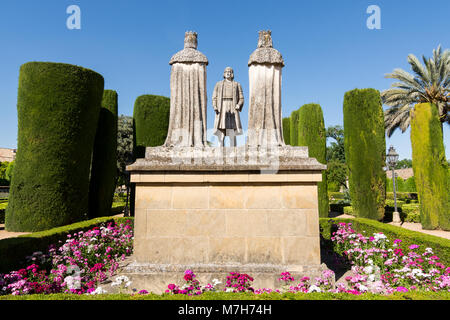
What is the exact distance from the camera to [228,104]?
685cm

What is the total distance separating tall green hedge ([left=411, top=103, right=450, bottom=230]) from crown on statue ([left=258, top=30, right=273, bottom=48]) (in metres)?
11.2

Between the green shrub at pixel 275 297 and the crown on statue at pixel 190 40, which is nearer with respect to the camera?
the green shrub at pixel 275 297

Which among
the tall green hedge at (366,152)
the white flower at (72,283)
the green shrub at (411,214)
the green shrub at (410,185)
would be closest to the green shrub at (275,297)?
the white flower at (72,283)

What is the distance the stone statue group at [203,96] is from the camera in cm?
617

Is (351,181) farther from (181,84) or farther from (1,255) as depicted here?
(1,255)

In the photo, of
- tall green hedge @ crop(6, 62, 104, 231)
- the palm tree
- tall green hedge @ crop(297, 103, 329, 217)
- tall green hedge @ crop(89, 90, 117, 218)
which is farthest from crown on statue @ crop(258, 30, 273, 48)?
the palm tree

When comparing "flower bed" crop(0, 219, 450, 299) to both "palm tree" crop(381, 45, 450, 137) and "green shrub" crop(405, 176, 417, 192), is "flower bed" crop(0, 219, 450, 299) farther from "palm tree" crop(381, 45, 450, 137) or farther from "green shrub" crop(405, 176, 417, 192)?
"green shrub" crop(405, 176, 417, 192)

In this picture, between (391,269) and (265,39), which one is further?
(265,39)

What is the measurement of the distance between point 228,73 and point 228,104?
807 mm

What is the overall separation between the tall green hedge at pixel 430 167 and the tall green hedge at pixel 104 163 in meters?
16.0

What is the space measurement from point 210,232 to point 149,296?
76.7 inches

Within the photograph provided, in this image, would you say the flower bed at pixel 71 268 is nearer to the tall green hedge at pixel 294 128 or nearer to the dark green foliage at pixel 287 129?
the tall green hedge at pixel 294 128

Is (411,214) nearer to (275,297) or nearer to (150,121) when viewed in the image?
(275,297)

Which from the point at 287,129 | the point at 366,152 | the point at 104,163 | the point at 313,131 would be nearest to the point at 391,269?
the point at 366,152
